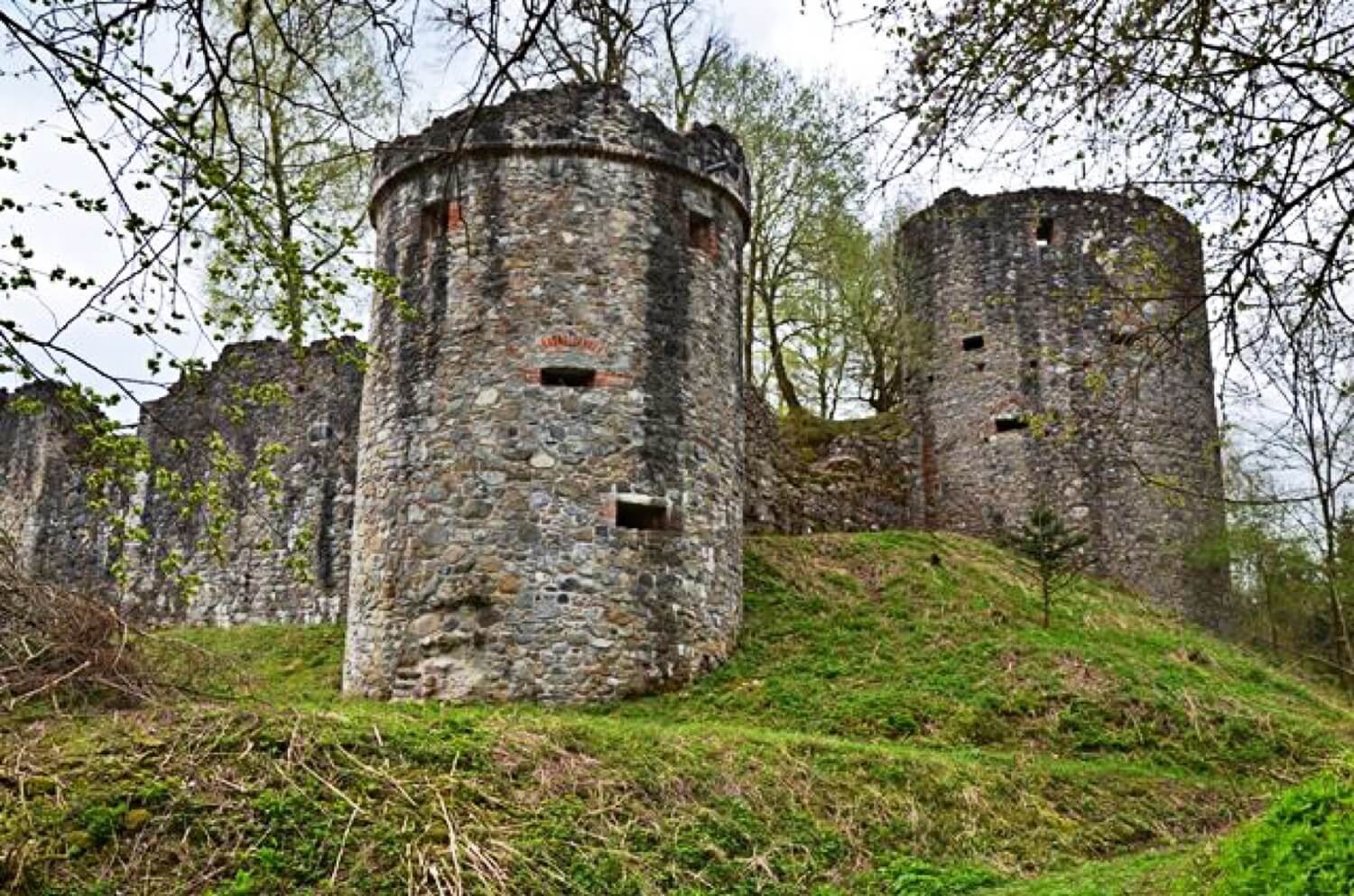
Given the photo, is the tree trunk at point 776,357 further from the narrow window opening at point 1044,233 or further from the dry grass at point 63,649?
the dry grass at point 63,649

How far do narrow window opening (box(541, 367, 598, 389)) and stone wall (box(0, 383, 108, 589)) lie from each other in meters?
9.55

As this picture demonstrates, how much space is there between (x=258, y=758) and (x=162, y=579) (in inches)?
447

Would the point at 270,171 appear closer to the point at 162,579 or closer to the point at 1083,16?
the point at 1083,16

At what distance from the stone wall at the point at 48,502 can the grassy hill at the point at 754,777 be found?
23.3 feet

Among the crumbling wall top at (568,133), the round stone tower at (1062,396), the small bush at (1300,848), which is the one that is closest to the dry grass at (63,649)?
the crumbling wall top at (568,133)

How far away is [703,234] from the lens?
43.1ft

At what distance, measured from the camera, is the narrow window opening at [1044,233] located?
19.1 metres

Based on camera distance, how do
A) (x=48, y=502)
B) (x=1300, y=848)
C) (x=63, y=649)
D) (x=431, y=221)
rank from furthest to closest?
(x=48, y=502) → (x=431, y=221) → (x=63, y=649) → (x=1300, y=848)

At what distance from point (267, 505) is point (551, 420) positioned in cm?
635

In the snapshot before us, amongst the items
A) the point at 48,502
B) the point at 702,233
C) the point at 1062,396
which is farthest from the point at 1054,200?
the point at 48,502

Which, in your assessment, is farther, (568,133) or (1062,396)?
(1062,396)

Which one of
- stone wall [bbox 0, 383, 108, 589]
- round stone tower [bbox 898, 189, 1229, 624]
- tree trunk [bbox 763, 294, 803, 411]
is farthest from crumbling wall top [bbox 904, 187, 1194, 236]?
stone wall [bbox 0, 383, 108, 589]

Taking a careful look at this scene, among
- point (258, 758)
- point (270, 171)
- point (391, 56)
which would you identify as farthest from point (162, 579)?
point (391, 56)

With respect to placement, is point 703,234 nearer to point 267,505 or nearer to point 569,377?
point 569,377
